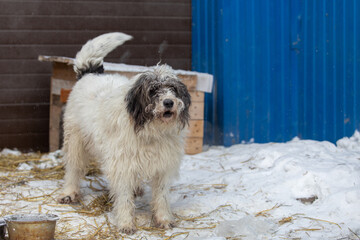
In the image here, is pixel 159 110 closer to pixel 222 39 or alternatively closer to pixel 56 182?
pixel 56 182

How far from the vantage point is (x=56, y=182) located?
229 inches

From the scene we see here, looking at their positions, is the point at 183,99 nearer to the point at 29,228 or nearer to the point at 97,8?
the point at 29,228

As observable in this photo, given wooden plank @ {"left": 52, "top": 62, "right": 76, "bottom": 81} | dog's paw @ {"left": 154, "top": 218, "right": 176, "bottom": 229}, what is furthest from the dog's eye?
wooden plank @ {"left": 52, "top": 62, "right": 76, "bottom": 81}

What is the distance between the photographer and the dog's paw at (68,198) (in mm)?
5090

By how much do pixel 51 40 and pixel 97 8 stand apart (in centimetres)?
87

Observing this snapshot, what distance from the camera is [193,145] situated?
7.05 m

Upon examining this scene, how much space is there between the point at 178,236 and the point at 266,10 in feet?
13.5

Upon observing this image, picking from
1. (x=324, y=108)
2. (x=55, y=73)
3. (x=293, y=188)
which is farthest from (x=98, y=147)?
(x=324, y=108)

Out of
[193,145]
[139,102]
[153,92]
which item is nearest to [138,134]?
[139,102]

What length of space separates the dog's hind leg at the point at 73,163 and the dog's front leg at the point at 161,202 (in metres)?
1.05

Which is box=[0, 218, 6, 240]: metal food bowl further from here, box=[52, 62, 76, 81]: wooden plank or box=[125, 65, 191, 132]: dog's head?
box=[52, 62, 76, 81]: wooden plank

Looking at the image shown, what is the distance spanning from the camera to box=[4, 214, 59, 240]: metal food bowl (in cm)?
359

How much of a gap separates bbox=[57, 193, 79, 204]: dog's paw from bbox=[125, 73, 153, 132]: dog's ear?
1.36 metres

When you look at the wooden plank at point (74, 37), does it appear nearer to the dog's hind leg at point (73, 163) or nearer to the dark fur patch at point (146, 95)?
the dog's hind leg at point (73, 163)
